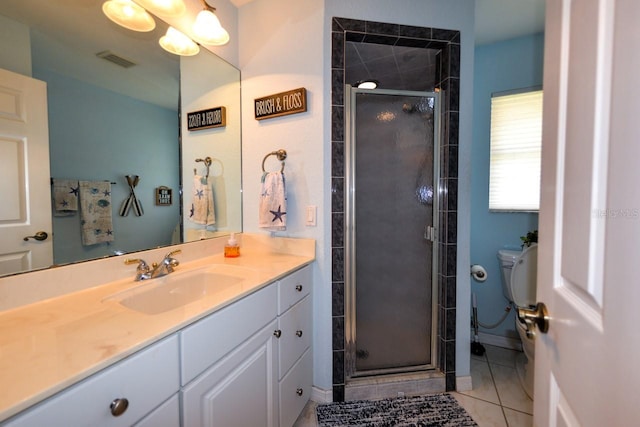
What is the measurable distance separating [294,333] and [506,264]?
5.52 ft

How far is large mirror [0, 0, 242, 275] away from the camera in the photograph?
36.1 inches

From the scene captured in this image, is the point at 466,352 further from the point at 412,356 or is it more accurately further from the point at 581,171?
the point at 581,171

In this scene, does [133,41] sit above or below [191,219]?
above

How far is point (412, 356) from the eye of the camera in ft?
5.67

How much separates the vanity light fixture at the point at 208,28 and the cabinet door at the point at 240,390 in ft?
4.84

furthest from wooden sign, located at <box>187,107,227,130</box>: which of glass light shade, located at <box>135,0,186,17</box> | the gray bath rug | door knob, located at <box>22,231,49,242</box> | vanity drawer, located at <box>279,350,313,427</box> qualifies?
the gray bath rug

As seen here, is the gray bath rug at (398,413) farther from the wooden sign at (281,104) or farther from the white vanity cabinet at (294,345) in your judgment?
the wooden sign at (281,104)

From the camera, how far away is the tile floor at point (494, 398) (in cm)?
141

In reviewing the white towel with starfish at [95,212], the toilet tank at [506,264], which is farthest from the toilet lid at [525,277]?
the white towel with starfish at [95,212]

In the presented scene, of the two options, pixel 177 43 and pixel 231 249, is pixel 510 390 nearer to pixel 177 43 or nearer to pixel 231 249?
pixel 231 249

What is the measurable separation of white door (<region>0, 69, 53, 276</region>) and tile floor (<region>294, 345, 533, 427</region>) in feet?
4.66

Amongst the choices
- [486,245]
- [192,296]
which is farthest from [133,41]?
[486,245]

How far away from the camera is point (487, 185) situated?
2.09 m

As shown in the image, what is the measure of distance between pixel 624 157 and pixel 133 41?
1710 mm
